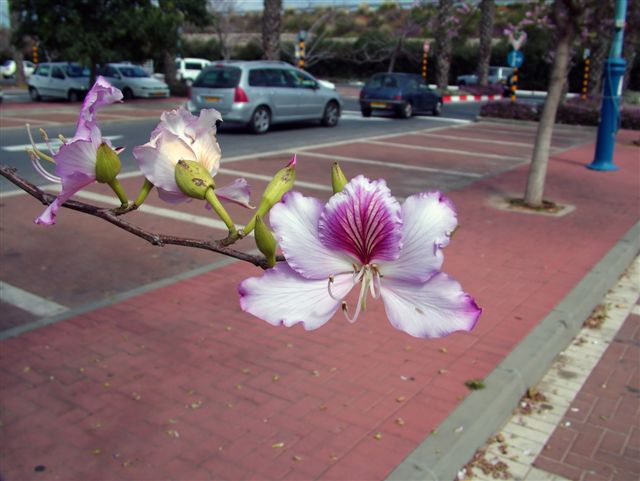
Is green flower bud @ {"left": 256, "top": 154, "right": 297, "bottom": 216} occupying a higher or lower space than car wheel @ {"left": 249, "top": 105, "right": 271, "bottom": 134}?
higher

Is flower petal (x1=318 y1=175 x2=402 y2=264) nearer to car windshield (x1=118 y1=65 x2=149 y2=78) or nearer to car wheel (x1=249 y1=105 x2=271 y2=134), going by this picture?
car wheel (x1=249 y1=105 x2=271 y2=134)

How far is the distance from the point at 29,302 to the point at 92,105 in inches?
202

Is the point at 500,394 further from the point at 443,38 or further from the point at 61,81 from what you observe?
the point at 443,38

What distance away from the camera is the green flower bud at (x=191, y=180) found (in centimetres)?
100

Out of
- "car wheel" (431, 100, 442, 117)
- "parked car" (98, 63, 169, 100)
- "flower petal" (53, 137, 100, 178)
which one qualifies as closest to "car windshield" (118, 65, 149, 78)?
"parked car" (98, 63, 169, 100)

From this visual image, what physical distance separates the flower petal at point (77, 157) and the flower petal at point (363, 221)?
A: 36 cm

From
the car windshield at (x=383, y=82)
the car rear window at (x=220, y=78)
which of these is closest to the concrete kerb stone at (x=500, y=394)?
the car rear window at (x=220, y=78)

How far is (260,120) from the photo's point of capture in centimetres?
1700

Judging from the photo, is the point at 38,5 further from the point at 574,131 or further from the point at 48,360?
the point at 48,360

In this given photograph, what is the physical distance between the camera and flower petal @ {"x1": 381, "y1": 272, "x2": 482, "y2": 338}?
0.93 metres

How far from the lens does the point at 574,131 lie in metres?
20.3

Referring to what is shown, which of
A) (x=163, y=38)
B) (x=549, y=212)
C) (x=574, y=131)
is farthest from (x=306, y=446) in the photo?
(x=163, y=38)

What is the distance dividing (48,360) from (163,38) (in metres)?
22.1

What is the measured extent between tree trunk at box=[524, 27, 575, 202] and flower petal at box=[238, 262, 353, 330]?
8586 mm
